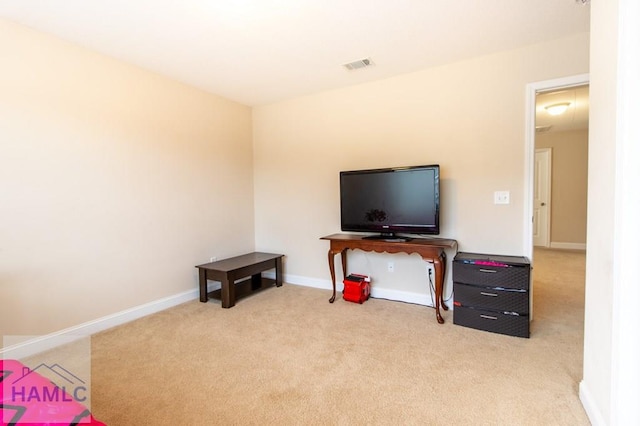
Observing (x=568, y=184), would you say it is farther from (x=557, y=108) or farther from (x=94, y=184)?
(x=94, y=184)

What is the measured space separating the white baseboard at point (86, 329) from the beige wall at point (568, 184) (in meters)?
7.21

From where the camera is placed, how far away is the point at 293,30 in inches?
95.1

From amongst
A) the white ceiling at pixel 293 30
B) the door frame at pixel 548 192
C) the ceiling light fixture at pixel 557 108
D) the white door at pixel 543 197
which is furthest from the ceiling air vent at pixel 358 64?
the door frame at pixel 548 192

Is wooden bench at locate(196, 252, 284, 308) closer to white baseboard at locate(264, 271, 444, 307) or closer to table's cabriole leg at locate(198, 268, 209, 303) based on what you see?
table's cabriole leg at locate(198, 268, 209, 303)

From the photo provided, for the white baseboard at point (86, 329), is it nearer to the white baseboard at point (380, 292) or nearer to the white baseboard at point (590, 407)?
the white baseboard at point (380, 292)

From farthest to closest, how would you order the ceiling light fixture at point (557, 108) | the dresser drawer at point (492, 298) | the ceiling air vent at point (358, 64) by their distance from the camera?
the ceiling light fixture at point (557, 108) < the ceiling air vent at point (358, 64) < the dresser drawer at point (492, 298)

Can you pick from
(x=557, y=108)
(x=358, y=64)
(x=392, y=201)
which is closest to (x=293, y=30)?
(x=358, y=64)

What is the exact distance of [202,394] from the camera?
1795mm

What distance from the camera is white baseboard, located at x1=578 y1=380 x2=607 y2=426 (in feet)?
4.70

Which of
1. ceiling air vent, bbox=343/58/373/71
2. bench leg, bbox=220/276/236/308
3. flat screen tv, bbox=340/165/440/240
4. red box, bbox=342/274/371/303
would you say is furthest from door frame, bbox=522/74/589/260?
bench leg, bbox=220/276/236/308

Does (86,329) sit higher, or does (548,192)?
(548,192)

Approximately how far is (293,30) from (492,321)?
9.44 ft

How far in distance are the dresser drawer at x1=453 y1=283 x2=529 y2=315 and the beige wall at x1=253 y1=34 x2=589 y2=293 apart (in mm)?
541

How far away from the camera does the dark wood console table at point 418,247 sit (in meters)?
2.75
